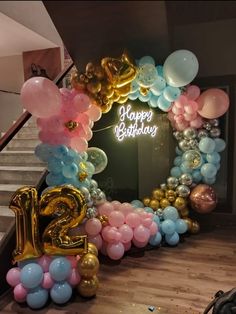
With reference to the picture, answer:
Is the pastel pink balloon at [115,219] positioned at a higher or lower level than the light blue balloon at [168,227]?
higher

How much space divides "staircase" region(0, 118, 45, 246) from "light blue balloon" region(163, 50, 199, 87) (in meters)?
1.92

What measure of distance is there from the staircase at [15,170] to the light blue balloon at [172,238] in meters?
1.75

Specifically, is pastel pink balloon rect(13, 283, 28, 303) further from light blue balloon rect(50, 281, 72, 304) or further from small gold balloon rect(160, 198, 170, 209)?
small gold balloon rect(160, 198, 170, 209)

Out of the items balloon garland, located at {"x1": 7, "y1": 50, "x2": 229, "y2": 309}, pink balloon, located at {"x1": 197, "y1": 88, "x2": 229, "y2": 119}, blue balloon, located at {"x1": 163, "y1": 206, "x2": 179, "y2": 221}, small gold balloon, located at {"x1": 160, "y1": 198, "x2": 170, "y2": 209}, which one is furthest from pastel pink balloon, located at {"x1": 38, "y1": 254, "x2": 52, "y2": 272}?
pink balloon, located at {"x1": 197, "y1": 88, "x2": 229, "y2": 119}

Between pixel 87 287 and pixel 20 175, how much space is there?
1751 millimetres

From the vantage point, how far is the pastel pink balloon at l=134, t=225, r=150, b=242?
10.4 ft

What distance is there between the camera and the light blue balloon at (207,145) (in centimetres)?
353

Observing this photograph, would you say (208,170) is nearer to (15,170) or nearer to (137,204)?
(137,204)

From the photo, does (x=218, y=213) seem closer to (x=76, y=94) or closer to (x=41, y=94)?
(x=76, y=94)

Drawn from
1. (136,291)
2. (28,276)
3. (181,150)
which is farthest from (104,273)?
(181,150)

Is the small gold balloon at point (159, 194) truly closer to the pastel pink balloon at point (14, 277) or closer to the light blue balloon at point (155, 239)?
the light blue balloon at point (155, 239)

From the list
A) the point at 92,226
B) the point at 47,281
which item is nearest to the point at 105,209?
the point at 92,226

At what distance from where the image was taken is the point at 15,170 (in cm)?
364

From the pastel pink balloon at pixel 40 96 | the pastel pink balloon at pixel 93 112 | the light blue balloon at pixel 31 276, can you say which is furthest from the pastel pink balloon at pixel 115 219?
the pastel pink balloon at pixel 40 96
